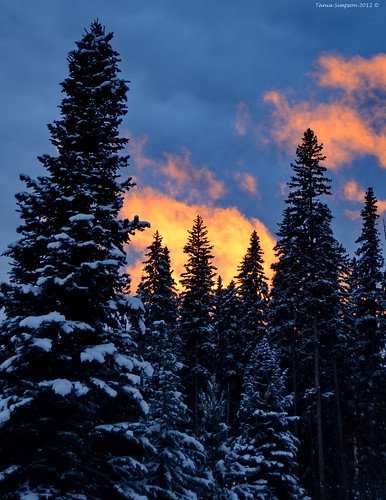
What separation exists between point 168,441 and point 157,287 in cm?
2552

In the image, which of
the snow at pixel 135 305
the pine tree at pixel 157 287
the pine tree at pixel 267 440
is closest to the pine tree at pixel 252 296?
the pine tree at pixel 157 287

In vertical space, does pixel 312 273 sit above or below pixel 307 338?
above

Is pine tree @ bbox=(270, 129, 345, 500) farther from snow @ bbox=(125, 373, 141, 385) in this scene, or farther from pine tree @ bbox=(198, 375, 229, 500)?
snow @ bbox=(125, 373, 141, 385)

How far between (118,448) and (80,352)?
237cm

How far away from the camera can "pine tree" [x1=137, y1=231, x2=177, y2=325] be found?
3894 centimetres

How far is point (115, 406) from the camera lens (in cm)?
1113

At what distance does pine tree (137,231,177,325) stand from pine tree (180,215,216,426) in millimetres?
1403

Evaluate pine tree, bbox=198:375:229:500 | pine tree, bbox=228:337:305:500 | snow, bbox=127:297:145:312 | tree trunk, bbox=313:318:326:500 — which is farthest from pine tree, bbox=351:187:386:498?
snow, bbox=127:297:145:312

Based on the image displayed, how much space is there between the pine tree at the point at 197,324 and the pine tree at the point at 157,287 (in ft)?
4.60

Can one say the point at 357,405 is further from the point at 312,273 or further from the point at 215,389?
the point at 215,389

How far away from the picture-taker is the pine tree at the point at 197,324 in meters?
39.0

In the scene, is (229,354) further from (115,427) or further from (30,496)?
(30,496)

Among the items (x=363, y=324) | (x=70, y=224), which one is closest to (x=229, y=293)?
(x=363, y=324)

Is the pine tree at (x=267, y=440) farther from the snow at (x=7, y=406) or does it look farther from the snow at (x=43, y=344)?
the snow at (x=43, y=344)
